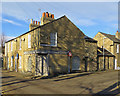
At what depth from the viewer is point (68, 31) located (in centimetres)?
2105

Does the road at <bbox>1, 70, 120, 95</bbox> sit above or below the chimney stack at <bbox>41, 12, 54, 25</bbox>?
below

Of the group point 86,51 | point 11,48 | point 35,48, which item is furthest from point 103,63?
point 11,48

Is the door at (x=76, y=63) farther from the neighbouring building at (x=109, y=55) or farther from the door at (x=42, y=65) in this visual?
the neighbouring building at (x=109, y=55)

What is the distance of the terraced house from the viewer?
723 inches

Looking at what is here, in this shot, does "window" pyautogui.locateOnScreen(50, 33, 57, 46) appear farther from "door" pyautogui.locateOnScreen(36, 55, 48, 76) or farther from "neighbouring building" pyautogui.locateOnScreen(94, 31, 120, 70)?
"neighbouring building" pyautogui.locateOnScreen(94, 31, 120, 70)

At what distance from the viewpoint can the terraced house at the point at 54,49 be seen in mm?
18375

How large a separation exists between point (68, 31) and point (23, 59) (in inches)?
345

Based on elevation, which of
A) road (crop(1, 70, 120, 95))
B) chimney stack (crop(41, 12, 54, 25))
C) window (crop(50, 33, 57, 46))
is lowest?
road (crop(1, 70, 120, 95))

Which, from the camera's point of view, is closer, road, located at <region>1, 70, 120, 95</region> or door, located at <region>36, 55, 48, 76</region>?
road, located at <region>1, 70, 120, 95</region>

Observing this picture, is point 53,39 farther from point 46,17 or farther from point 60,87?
point 60,87

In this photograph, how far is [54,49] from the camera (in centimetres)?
1922

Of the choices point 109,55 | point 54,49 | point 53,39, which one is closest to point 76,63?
point 54,49

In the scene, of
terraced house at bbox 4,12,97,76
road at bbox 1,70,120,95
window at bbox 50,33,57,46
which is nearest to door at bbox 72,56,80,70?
terraced house at bbox 4,12,97,76

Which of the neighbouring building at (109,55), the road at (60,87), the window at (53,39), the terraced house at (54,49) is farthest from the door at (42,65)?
the neighbouring building at (109,55)
